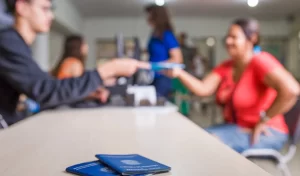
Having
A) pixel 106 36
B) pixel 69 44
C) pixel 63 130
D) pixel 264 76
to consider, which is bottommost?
pixel 63 130

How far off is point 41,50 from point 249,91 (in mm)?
4411

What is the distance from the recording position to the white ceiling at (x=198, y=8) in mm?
8000

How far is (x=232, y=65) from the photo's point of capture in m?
2.27

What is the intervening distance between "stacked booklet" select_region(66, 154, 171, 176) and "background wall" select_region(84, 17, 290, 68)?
9.47 metres

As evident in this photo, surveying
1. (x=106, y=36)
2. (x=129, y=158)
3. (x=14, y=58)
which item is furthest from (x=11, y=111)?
(x=106, y=36)

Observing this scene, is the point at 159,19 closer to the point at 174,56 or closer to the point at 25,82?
the point at 174,56

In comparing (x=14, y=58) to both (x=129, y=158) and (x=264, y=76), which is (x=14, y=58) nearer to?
(x=129, y=158)

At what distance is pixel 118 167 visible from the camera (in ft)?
1.92

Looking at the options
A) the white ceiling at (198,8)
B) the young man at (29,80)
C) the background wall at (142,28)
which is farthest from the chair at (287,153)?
the background wall at (142,28)

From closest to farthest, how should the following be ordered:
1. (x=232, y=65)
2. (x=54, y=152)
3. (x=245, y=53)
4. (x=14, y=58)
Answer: (x=54, y=152)
(x=14, y=58)
(x=245, y=53)
(x=232, y=65)

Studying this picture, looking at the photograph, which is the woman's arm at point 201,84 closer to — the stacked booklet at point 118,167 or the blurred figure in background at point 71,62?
the blurred figure in background at point 71,62

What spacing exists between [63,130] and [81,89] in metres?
0.38

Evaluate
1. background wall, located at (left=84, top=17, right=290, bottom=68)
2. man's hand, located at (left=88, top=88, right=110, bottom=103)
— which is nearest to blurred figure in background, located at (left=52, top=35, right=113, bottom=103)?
man's hand, located at (left=88, top=88, right=110, bottom=103)

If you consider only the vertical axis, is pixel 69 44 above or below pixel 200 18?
below
